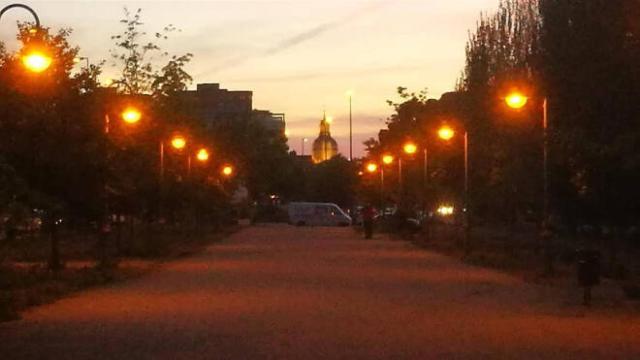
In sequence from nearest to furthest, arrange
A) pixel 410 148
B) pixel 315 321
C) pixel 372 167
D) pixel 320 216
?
pixel 315 321 → pixel 410 148 → pixel 372 167 → pixel 320 216

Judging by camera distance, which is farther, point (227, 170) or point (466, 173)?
point (227, 170)

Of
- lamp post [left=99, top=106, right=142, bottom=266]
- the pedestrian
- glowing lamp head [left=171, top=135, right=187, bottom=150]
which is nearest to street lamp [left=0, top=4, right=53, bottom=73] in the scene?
lamp post [left=99, top=106, right=142, bottom=266]

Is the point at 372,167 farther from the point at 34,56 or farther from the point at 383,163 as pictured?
the point at 34,56

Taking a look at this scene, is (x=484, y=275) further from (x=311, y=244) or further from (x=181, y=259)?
(x=311, y=244)

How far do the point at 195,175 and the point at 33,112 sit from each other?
1563 inches

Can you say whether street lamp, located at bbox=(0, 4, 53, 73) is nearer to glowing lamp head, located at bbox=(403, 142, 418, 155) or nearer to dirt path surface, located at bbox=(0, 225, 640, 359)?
dirt path surface, located at bbox=(0, 225, 640, 359)

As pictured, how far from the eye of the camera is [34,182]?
3638cm

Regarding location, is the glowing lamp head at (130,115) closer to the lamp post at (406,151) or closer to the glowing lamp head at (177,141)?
the glowing lamp head at (177,141)

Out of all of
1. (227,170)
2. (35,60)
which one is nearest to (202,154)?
(227,170)

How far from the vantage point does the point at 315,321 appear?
2294 centimetres

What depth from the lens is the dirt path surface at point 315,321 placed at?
18500mm

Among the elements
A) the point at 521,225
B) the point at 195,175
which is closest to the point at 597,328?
the point at 195,175

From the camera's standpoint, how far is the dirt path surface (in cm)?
1850

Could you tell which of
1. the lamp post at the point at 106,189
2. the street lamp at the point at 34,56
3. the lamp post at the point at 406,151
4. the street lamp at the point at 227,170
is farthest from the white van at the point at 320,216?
the street lamp at the point at 34,56
